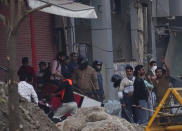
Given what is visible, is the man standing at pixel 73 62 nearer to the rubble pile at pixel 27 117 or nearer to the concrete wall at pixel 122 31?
the rubble pile at pixel 27 117

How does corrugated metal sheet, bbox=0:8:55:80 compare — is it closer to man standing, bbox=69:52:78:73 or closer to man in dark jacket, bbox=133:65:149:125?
man standing, bbox=69:52:78:73

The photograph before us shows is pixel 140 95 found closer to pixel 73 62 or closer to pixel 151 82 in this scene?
pixel 151 82

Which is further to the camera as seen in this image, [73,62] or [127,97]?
[73,62]

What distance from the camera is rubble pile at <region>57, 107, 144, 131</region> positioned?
1027cm

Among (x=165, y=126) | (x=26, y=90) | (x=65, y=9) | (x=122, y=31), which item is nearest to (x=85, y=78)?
(x=65, y=9)

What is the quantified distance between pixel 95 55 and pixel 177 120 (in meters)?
8.21

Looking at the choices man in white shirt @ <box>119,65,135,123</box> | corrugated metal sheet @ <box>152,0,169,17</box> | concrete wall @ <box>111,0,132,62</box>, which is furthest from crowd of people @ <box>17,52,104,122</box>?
corrugated metal sheet @ <box>152,0,169,17</box>

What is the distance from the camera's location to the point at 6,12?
15383 mm

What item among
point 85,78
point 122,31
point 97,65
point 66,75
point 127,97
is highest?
point 122,31

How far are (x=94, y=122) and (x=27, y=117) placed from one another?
202 centimetres

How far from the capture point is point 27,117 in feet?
29.0

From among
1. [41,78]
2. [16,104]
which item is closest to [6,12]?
[41,78]

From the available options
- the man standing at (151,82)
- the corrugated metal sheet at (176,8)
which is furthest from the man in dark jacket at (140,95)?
the corrugated metal sheet at (176,8)

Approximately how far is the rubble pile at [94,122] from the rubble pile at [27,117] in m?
1.26
